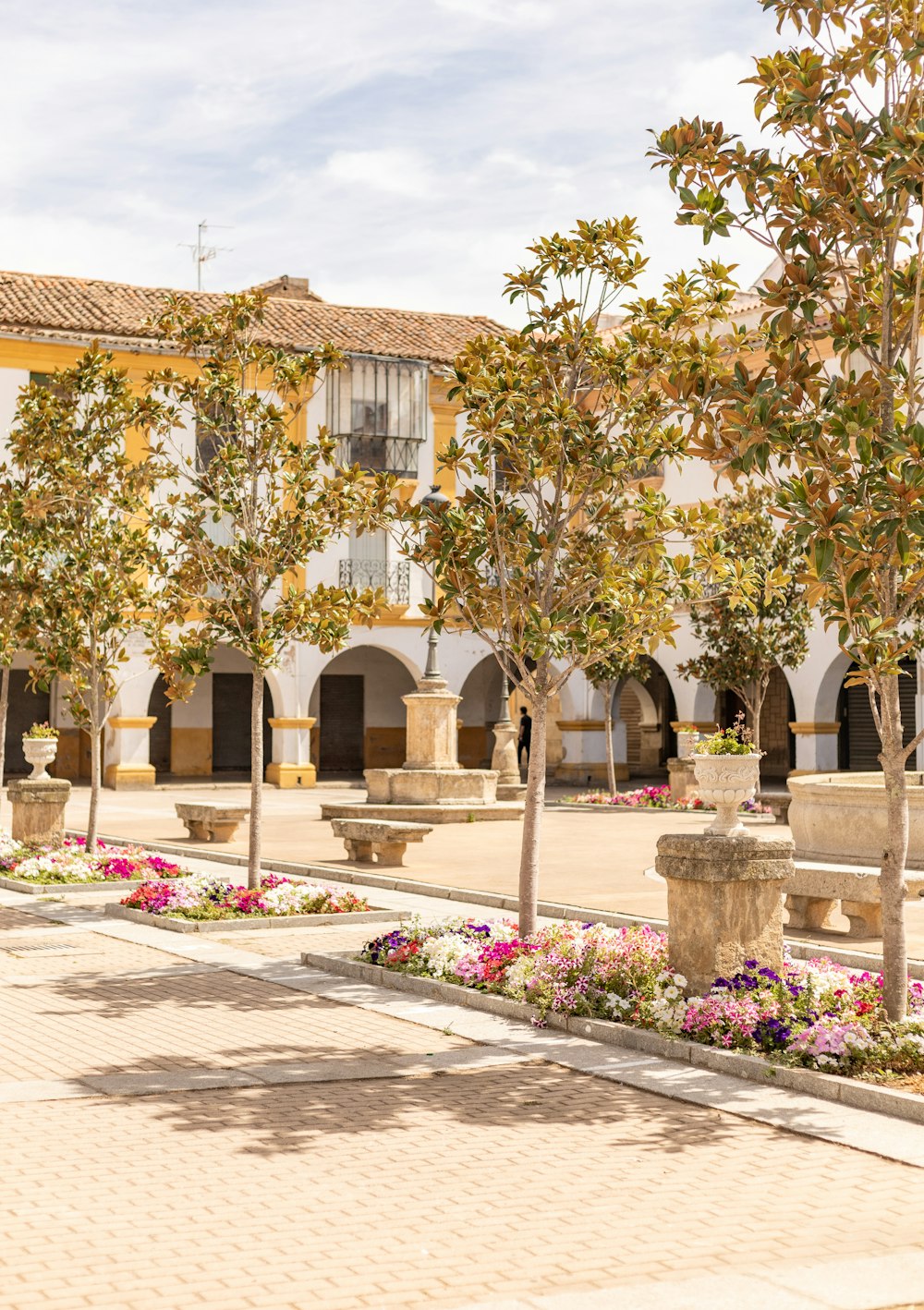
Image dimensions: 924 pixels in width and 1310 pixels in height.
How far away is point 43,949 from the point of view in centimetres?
1232

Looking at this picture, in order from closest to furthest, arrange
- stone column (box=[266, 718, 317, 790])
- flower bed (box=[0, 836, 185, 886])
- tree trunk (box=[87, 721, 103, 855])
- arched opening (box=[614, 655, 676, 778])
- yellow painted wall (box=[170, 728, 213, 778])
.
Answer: flower bed (box=[0, 836, 185, 886]) < tree trunk (box=[87, 721, 103, 855]) < stone column (box=[266, 718, 317, 790]) < yellow painted wall (box=[170, 728, 213, 778]) < arched opening (box=[614, 655, 676, 778])

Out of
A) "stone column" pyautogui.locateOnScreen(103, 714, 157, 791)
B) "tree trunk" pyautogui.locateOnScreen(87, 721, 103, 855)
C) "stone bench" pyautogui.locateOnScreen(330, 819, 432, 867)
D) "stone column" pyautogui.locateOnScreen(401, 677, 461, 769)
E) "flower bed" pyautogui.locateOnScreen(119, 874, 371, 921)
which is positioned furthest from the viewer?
"stone column" pyautogui.locateOnScreen(103, 714, 157, 791)

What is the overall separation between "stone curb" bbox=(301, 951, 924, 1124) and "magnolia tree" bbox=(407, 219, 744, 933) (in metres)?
0.87

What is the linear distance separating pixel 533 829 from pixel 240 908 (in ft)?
12.5

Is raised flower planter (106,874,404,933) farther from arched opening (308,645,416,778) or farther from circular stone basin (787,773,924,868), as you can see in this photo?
arched opening (308,645,416,778)

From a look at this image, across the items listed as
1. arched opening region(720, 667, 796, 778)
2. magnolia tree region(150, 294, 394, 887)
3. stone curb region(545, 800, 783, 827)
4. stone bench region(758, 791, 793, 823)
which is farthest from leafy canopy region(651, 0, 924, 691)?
arched opening region(720, 667, 796, 778)

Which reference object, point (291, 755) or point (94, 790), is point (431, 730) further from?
point (291, 755)

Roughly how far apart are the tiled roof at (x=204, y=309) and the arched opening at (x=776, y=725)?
10.4 meters

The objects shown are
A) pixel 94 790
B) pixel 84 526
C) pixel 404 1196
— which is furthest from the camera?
pixel 84 526

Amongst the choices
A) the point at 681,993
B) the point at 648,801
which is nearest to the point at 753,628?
the point at 648,801

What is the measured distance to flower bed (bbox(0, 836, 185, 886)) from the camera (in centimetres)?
1620

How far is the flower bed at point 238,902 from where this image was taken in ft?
44.4

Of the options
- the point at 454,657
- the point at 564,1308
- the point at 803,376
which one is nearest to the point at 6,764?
the point at 454,657

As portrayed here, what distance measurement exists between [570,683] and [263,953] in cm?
2676
